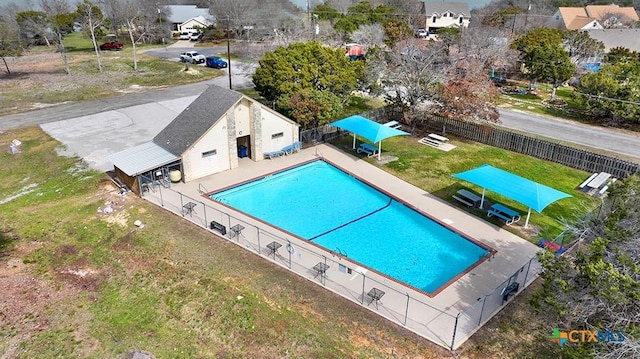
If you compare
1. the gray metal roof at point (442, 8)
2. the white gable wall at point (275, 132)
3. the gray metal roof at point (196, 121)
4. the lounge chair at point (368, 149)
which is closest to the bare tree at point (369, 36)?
the gray metal roof at point (442, 8)

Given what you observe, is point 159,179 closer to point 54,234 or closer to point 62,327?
point 54,234

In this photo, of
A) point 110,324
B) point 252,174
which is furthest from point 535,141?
point 110,324

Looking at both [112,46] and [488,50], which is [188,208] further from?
[112,46]

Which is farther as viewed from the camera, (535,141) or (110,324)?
(535,141)

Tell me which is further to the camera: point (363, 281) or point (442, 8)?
point (442, 8)

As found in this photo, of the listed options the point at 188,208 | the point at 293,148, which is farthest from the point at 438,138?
the point at 188,208
